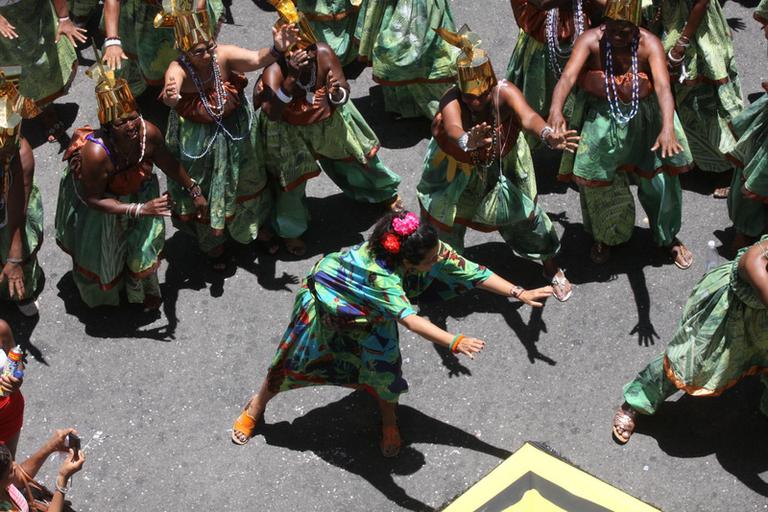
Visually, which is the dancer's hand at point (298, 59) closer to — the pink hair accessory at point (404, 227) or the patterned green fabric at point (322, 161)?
the patterned green fabric at point (322, 161)

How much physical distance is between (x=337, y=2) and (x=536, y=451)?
13.0 ft

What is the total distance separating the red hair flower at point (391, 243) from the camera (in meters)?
5.16

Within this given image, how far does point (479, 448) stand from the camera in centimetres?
608

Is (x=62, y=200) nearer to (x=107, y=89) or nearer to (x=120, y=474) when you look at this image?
(x=107, y=89)

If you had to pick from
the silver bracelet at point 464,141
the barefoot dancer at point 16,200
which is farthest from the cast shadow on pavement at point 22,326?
the silver bracelet at point 464,141

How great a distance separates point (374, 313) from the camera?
5.36m

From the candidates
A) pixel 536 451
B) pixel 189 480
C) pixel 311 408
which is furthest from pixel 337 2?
pixel 536 451

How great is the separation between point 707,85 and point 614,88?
4.26ft

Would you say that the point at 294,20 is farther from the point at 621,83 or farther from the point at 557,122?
the point at 621,83

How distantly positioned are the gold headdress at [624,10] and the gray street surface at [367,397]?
1.61m

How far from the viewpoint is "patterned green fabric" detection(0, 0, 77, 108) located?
294 inches

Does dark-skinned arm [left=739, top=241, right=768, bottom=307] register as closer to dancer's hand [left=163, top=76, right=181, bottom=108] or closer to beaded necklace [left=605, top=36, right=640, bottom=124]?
beaded necklace [left=605, top=36, right=640, bottom=124]

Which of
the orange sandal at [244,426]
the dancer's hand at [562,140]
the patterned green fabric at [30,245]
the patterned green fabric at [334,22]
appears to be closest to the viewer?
the dancer's hand at [562,140]

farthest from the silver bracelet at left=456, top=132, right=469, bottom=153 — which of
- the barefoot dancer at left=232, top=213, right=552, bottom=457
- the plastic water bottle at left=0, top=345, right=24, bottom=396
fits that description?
the plastic water bottle at left=0, top=345, right=24, bottom=396
